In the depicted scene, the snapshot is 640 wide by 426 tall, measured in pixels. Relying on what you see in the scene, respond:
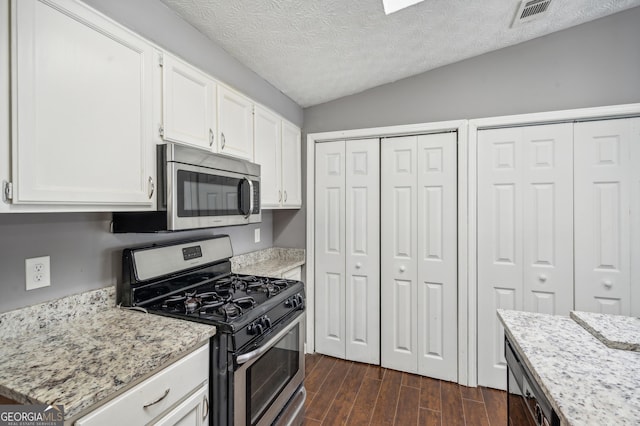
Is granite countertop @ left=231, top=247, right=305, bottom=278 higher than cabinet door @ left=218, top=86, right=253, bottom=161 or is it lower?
lower

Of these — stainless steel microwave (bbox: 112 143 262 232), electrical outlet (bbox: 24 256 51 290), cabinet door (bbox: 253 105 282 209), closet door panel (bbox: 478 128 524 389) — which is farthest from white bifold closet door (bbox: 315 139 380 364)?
electrical outlet (bbox: 24 256 51 290)

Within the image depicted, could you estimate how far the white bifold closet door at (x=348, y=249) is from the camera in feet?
8.86

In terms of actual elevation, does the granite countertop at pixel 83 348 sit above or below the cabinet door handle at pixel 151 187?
below

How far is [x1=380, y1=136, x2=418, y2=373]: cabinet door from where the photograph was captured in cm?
257

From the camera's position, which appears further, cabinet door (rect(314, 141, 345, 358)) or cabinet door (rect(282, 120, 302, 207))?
cabinet door (rect(314, 141, 345, 358))

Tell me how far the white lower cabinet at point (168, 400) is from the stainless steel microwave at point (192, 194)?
1.95 feet

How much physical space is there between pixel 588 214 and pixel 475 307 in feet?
3.45

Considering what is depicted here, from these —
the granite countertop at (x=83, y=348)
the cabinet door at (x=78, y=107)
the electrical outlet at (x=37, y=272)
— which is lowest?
the granite countertop at (x=83, y=348)

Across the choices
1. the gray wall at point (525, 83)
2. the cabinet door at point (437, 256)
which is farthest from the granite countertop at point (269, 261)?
the gray wall at point (525, 83)

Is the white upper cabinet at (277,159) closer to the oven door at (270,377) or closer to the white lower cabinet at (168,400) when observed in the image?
the oven door at (270,377)

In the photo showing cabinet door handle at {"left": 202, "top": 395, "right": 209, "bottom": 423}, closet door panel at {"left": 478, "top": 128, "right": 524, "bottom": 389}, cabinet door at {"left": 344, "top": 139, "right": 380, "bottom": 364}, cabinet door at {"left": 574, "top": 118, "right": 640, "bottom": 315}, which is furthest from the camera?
cabinet door at {"left": 344, "top": 139, "right": 380, "bottom": 364}

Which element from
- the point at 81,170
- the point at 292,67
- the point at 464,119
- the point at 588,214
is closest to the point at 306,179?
the point at 292,67

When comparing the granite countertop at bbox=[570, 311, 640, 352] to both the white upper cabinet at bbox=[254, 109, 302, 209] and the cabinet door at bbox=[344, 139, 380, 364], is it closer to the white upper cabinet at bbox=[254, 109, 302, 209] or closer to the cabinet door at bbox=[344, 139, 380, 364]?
the cabinet door at bbox=[344, 139, 380, 364]

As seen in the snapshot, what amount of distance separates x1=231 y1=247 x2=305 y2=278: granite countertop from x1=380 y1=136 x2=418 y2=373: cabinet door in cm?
81
